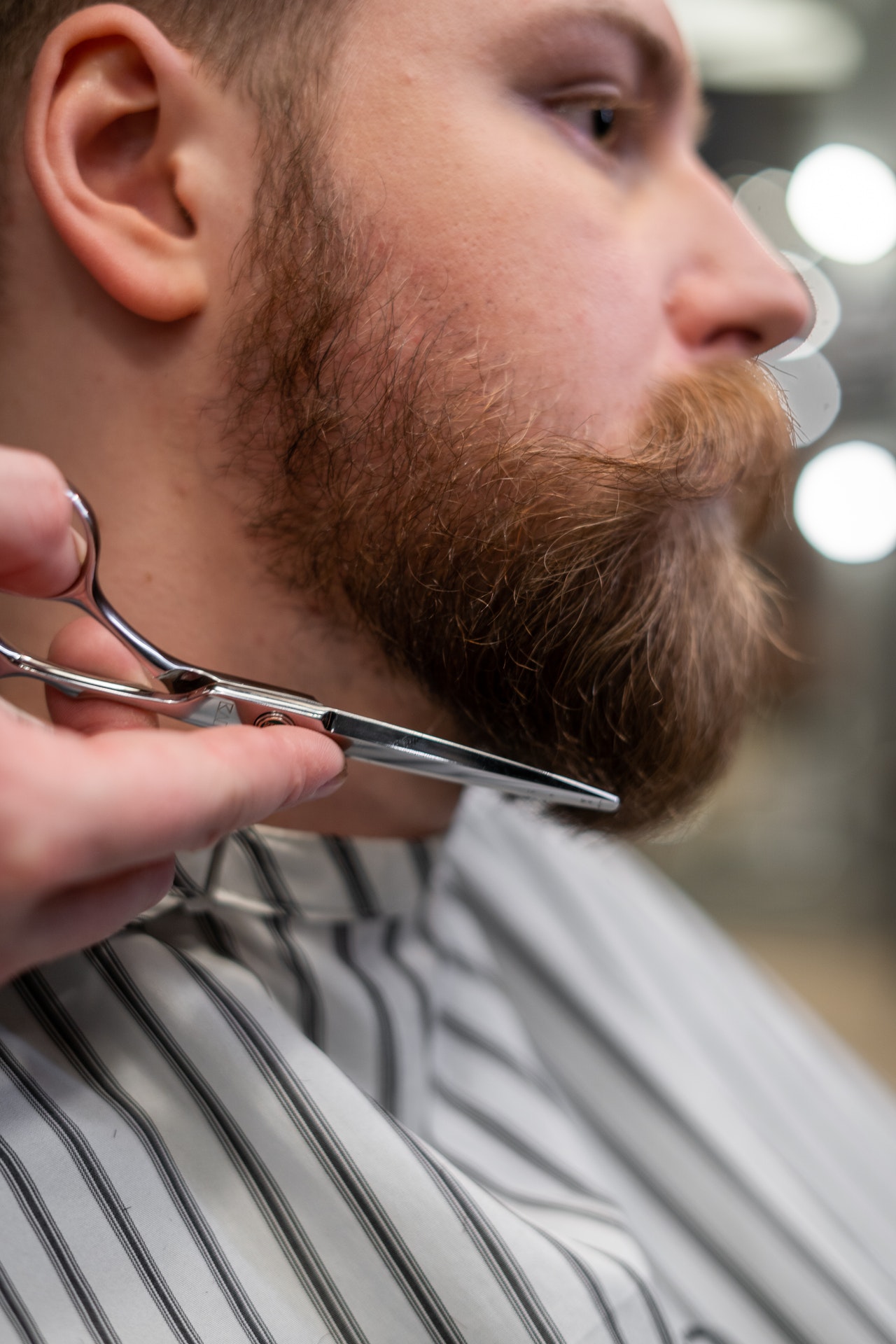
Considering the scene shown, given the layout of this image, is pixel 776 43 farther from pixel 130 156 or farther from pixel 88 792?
pixel 88 792

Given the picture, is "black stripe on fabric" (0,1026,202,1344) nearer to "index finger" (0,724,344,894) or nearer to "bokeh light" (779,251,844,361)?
"index finger" (0,724,344,894)

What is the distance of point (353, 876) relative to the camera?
0.63 meters

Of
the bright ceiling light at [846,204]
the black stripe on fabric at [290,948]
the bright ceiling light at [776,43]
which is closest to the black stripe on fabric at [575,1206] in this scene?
the black stripe on fabric at [290,948]

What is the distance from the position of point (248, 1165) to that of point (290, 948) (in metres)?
0.15

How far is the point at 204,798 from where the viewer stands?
0.30m

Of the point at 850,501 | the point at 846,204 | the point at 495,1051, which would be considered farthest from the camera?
the point at 850,501

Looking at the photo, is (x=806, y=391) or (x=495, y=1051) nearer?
(x=806, y=391)

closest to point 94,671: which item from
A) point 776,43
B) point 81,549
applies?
point 81,549

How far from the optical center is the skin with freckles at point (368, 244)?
20.8 inches

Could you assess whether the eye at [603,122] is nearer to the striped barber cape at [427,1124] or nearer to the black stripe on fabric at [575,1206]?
the striped barber cape at [427,1124]

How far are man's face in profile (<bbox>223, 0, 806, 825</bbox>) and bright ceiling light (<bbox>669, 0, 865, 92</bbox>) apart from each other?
0.96m

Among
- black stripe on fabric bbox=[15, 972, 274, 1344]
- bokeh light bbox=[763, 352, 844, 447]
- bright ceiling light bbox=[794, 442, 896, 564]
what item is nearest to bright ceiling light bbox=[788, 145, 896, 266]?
bright ceiling light bbox=[794, 442, 896, 564]

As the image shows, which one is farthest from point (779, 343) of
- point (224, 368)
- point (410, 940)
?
point (410, 940)

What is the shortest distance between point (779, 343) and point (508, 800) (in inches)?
14.5
